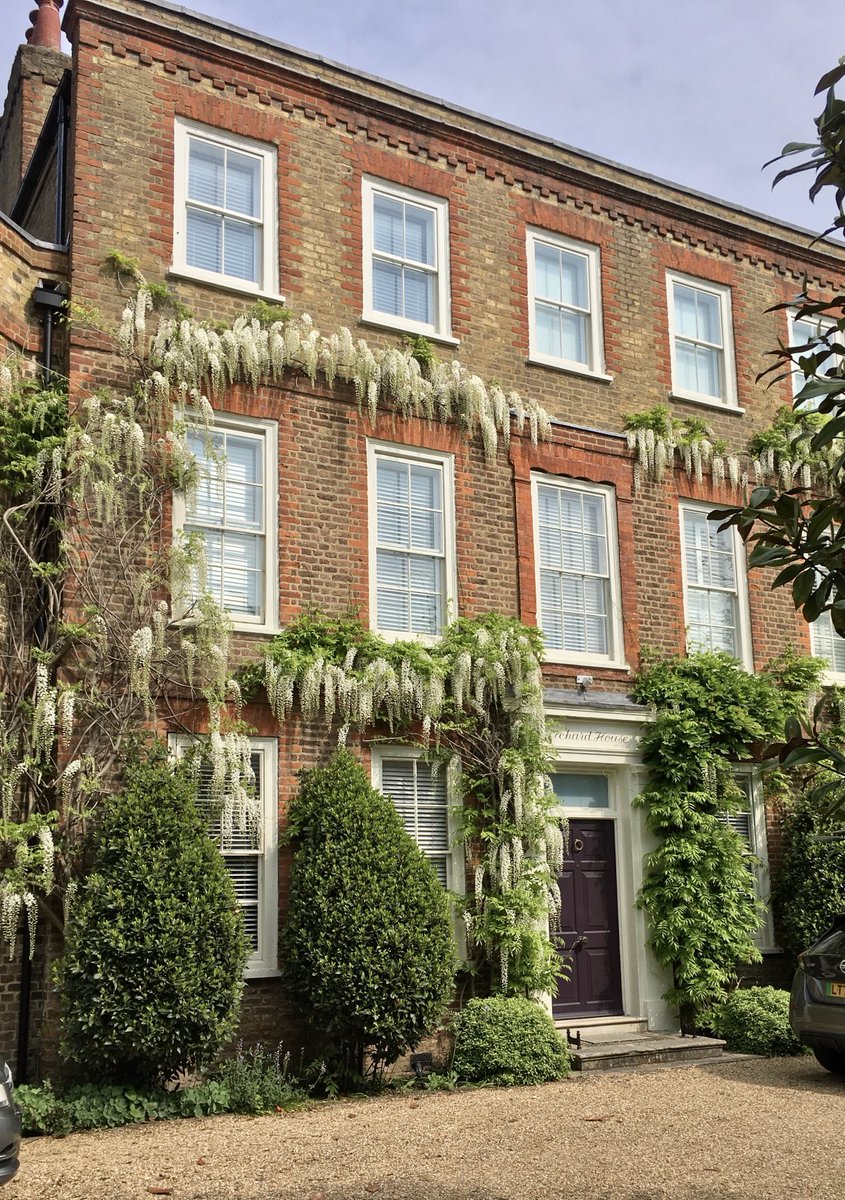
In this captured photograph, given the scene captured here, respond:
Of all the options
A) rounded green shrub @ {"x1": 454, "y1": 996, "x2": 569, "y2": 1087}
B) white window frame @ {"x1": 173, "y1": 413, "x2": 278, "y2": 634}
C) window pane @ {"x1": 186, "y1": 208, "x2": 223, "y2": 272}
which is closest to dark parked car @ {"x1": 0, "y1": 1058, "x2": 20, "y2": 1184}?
rounded green shrub @ {"x1": 454, "y1": 996, "x2": 569, "y2": 1087}

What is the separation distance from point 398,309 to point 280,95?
2658 mm

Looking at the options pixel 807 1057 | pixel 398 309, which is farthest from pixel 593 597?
pixel 807 1057

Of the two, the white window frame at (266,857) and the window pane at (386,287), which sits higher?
the window pane at (386,287)

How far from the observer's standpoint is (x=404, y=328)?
14266mm

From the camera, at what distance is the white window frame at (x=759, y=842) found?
602 inches

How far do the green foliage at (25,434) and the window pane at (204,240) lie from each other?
95.0 inches

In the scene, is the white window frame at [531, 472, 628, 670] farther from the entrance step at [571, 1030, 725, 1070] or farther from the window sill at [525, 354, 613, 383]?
the entrance step at [571, 1030, 725, 1070]

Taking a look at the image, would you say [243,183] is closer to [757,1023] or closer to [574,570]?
[574,570]

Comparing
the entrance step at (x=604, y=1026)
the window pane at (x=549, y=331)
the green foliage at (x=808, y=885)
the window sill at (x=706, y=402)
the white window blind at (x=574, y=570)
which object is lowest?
the entrance step at (x=604, y=1026)

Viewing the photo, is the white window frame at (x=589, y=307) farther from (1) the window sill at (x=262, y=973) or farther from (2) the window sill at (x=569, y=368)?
(1) the window sill at (x=262, y=973)

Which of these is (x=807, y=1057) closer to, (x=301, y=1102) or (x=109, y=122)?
(x=301, y=1102)

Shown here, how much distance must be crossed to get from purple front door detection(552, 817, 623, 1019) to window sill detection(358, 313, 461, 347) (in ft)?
18.7

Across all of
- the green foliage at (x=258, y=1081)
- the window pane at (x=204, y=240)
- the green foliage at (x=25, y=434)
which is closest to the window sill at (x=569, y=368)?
the window pane at (x=204, y=240)

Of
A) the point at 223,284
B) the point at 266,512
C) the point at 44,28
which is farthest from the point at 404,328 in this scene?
the point at 44,28
